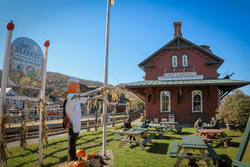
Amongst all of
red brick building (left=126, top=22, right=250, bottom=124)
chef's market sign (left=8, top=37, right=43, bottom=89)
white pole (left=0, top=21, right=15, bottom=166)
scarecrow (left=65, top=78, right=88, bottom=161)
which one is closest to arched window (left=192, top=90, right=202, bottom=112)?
red brick building (left=126, top=22, right=250, bottom=124)

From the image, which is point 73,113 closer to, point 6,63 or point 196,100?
point 6,63

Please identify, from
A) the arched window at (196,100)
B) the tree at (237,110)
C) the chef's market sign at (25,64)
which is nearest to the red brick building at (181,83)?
the arched window at (196,100)

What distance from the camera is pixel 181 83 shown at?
14.6m

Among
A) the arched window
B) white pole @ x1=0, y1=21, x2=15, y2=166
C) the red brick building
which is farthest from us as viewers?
the arched window

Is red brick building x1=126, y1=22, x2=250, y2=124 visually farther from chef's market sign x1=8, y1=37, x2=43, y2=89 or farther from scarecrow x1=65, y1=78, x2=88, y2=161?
scarecrow x1=65, y1=78, x2=88, y2=161

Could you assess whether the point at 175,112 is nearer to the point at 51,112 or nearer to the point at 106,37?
→ the point at 106,37

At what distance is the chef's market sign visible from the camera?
404cm

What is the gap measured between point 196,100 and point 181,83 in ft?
9.28

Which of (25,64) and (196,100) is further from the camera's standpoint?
(196,100)

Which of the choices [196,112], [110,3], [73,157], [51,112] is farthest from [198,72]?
[51,112]

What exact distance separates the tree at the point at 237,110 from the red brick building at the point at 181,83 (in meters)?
3.20

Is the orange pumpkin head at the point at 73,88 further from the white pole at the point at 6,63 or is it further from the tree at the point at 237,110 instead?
the tree at the point at 237,110

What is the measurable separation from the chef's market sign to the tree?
11660 mm

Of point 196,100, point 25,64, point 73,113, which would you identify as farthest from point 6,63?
point 196,100
